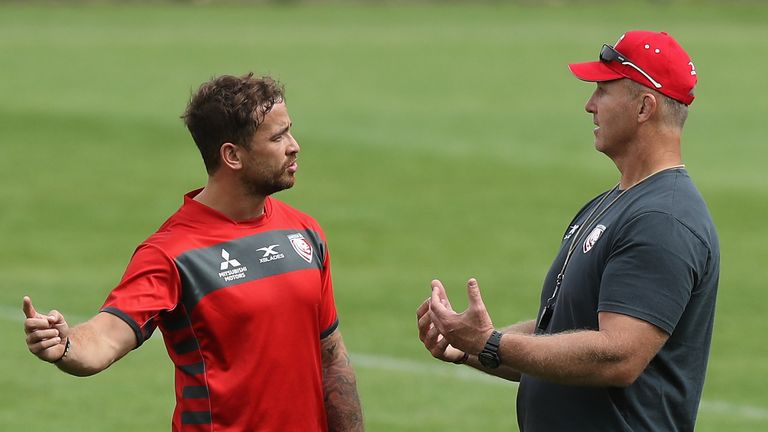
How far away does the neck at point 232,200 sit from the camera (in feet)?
19.8

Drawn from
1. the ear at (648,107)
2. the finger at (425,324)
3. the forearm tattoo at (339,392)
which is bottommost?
the forearm tattoo at (339,392)

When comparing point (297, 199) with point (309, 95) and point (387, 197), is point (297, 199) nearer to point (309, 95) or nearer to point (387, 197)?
point (387, 197)

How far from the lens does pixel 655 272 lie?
212 inches

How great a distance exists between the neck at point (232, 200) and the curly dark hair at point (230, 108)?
0.33ft

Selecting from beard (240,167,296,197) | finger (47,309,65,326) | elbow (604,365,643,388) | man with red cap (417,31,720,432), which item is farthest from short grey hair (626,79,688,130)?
finger (47,309,65,326)

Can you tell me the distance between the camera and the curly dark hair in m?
5.97

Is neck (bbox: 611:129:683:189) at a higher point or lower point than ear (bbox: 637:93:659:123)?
lower

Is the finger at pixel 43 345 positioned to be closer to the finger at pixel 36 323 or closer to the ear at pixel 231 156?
the finger at pixel 36 323

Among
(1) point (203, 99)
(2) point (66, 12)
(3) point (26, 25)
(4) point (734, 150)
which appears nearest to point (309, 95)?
(4) point (734, 150)

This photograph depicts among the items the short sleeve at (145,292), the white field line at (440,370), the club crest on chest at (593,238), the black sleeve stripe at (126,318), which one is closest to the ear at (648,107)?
the club crest on chest at (593,238)

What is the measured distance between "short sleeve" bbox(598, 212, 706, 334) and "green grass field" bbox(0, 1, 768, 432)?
5.94 m

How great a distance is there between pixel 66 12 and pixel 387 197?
31646 mm

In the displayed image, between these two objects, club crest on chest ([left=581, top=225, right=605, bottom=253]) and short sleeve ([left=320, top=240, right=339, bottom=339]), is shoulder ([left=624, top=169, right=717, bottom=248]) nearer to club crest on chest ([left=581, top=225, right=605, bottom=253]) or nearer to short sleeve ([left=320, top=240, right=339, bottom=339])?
club crest on chest ([left=581, top=225, right=605, bottom=253])

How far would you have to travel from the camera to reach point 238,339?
19.1ft
